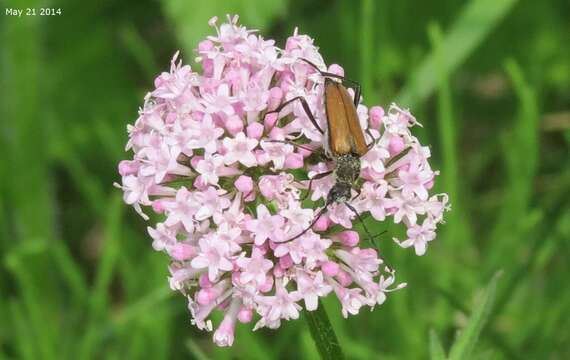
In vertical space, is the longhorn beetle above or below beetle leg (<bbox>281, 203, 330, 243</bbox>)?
above

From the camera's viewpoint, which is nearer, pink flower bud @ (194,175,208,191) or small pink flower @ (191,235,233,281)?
small pink flower @ (191,235,233,281)

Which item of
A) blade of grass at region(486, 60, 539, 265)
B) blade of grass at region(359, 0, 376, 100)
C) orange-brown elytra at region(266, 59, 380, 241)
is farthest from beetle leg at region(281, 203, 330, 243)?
blade of grass at region(486, 60, 539, 265)

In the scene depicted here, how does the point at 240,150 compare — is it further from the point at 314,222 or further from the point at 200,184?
the point at 314,222

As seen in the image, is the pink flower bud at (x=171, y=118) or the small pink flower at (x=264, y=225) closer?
the small pink flower at (x=264, y=225)

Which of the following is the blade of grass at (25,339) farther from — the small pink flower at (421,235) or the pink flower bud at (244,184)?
the small pink flower at (421,235)

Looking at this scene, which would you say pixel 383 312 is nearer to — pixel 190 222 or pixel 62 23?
pixel 190 222

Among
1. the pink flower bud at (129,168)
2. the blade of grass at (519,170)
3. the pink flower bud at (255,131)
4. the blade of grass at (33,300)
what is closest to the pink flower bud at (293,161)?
the pink flower bud at (255,131)

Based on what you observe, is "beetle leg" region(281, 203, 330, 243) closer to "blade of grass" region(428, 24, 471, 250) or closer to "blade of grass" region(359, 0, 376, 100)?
"blade of grass" region(428, 24, 471, 250)
